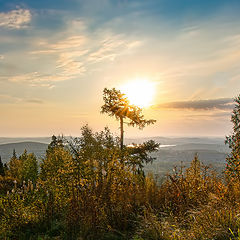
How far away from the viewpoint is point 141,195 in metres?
5.87

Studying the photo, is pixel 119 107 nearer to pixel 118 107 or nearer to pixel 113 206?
pixel 118 107

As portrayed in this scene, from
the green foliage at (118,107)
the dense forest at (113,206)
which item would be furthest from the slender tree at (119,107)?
the dense forest at (113,206)

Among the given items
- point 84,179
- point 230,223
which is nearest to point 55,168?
point 84,179

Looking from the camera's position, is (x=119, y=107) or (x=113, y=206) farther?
(x=119, y=107)

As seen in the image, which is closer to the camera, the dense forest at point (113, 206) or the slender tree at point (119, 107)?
the dense forest at point (113, 206)

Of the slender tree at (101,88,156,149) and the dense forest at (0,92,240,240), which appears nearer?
the dense forest at (0,92,240,240)

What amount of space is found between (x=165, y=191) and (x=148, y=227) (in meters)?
2.06

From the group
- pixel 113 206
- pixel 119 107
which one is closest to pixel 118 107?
pixel 119 107

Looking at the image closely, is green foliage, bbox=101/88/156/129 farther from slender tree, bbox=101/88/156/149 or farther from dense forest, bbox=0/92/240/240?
dense forest, bbox=0/92/240/240

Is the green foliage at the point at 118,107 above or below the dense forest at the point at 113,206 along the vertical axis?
above

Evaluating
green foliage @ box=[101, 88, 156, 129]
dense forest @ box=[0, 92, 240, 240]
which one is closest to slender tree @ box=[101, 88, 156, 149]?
green foliage @ box=[101, 88, 156, 129]

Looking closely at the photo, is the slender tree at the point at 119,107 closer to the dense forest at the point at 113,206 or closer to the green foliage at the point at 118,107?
the green foliage at the point at 118,107

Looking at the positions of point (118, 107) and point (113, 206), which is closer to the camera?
point (113, 206)

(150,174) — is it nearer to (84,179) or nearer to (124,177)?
(124,177)
